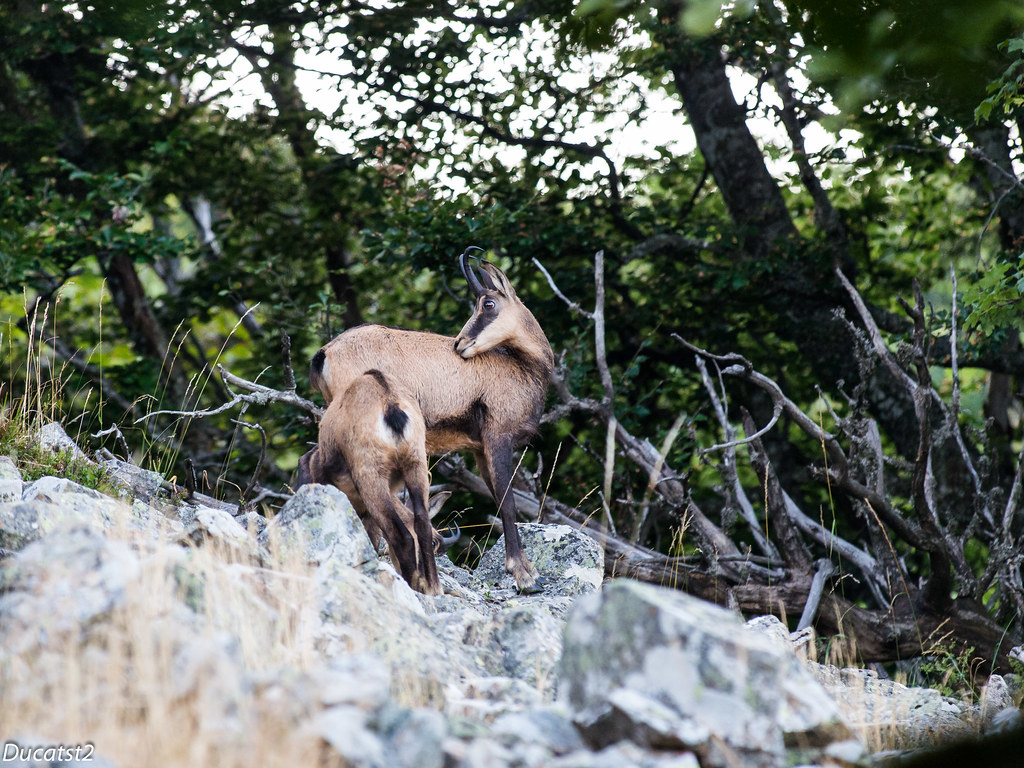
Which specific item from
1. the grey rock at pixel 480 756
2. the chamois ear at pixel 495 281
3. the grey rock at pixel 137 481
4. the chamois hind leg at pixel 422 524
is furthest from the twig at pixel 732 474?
the grey rock at pixel 480 756

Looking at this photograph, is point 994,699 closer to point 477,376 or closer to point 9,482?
point 477,376

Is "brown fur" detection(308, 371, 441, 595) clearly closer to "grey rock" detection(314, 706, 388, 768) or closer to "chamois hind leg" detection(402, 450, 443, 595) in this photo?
"chamois hind leg" detection(402, 450, 443, 595)

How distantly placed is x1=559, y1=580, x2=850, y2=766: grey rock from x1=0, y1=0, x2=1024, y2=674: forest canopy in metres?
3.56

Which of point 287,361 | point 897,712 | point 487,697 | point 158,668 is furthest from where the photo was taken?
point 287,361

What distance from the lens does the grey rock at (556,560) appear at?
19.1ft

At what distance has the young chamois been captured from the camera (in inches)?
213

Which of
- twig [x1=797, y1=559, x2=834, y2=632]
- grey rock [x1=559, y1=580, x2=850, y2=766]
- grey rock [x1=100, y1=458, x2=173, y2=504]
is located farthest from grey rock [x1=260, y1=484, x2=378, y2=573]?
twig [x1=797, y1=559, x2=834, y2=632]

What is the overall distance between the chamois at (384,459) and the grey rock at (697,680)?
231 centimetres

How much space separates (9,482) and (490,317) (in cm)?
278

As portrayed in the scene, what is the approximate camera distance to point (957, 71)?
1.10 meters

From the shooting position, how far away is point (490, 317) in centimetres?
605

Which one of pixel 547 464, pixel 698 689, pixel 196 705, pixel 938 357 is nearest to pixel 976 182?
pixel 938 357

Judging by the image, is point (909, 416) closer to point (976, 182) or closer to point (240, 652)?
point (976, 182)

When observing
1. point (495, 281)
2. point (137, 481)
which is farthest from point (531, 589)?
point (137, 481)
